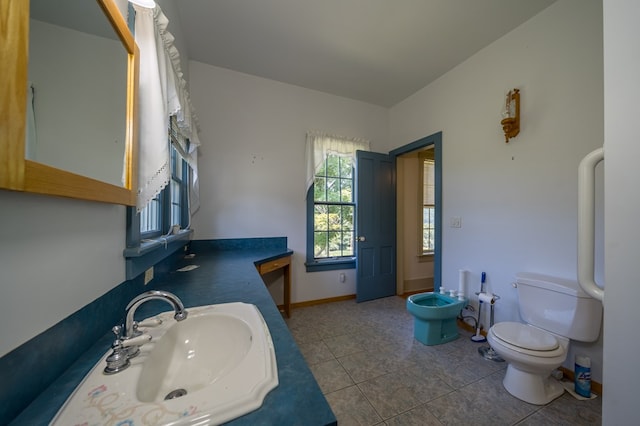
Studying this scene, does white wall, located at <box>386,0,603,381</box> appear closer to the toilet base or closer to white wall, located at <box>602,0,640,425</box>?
the toilet base

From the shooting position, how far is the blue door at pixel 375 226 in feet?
9.79

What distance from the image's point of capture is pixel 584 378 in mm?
1440

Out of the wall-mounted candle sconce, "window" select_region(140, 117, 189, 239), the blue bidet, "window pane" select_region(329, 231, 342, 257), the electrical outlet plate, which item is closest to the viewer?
the electrical outlet plate

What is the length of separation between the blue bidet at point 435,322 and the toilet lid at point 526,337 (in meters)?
0.44

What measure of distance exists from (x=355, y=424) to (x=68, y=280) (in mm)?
1504

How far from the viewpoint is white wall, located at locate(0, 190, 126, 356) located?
431mm

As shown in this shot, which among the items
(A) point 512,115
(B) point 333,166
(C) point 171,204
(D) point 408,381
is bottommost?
(D) point 408,381

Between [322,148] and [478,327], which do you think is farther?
[322,148]

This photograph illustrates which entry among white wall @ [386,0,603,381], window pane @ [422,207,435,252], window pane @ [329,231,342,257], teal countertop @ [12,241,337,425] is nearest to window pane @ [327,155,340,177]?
window pane @ [329,231,342,257]

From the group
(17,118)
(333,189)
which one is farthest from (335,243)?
(17,118)

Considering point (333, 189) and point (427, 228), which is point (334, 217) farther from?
point (427, 228)

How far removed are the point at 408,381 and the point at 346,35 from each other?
2933 mm

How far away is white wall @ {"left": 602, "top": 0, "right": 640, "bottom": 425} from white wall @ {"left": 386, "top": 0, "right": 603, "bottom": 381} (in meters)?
1.31

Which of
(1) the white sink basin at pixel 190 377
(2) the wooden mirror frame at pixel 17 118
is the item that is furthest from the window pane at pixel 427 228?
(2) the wooden mirror frame at pixel 17 118
